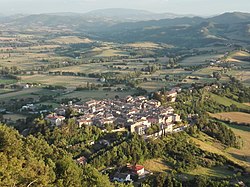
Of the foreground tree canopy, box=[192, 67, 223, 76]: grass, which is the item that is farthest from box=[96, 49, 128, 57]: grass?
the foreground tree canopy

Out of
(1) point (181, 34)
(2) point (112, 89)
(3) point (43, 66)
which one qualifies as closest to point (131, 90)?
(2) point (112, 89)

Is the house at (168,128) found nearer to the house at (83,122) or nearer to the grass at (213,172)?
the grass at (213,172)

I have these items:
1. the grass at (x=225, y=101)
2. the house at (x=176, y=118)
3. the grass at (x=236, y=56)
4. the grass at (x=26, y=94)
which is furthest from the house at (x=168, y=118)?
the grass at (x=236, y=56)

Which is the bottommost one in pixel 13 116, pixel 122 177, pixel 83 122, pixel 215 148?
pixel 13 116

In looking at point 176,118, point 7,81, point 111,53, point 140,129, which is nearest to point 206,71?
point 7,81

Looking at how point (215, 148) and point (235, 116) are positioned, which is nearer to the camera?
point (215, 148)

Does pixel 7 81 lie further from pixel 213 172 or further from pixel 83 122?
pixel 213 172

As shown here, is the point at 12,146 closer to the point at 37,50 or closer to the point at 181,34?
the point at 37,50
